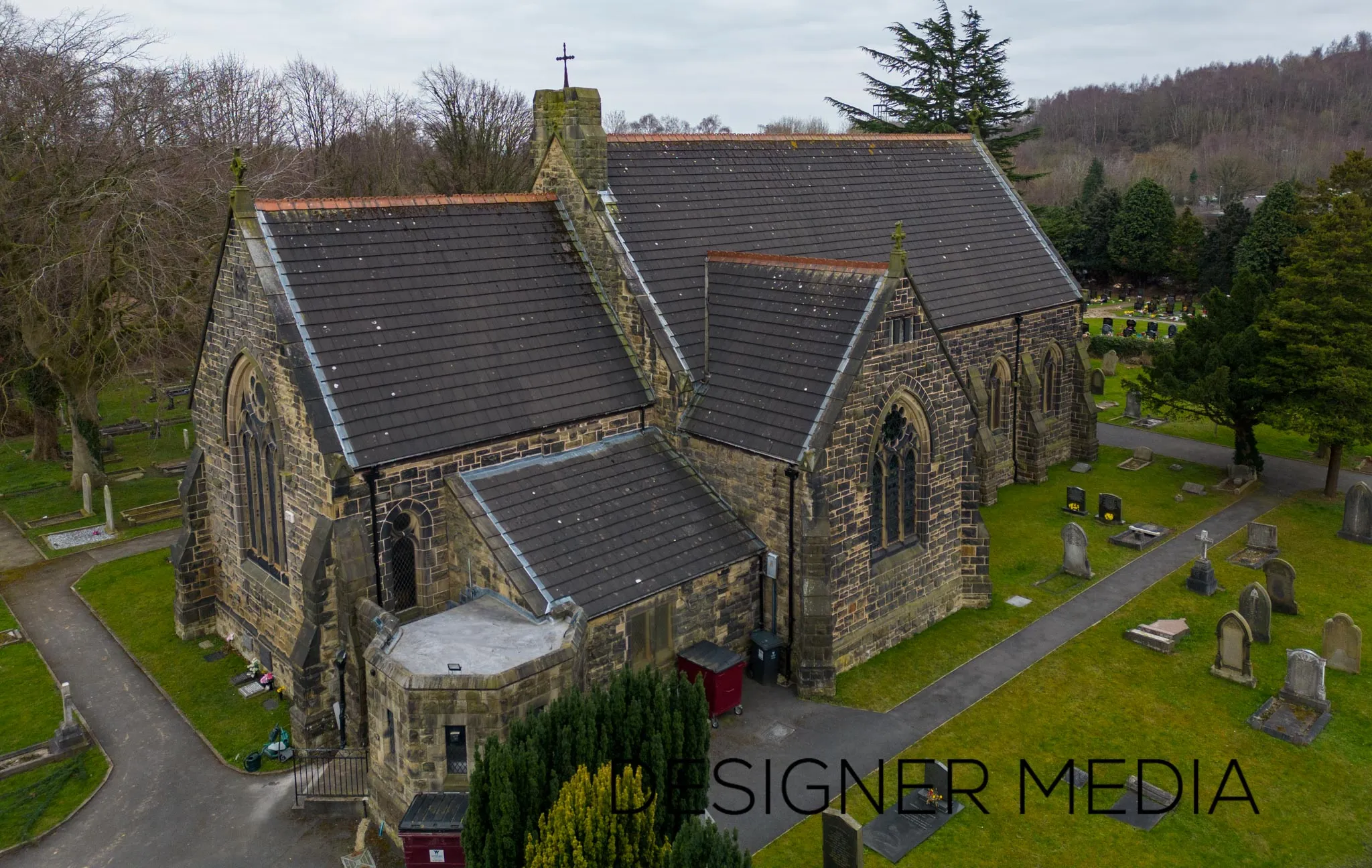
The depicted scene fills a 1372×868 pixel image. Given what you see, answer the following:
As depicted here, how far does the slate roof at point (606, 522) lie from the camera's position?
16.7 metres

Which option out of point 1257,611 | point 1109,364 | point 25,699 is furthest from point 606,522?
point 1109,364

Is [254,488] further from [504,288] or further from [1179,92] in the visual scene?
[1179,92]

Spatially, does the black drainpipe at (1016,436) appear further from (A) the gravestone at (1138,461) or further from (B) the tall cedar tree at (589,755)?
(B) the tall cedar tree at (589,755)

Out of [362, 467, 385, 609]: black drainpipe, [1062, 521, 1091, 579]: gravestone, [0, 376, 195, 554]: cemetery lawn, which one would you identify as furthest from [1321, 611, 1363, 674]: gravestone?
[0, 376, 195, 554]: cemetery lawn

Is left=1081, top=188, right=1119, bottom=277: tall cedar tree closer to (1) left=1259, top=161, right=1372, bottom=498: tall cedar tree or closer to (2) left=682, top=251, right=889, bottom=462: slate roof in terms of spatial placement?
(1) left=1259, top=161, right=1372, bottom=498: tall cedar tree

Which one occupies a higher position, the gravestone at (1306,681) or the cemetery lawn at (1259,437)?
the cemetery lawn at (1259,437)

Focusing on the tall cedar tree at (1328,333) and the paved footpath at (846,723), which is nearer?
the paved footpath at (846,723)

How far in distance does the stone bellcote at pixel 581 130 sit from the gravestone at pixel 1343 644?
1824cm

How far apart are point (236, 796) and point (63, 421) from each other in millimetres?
30759

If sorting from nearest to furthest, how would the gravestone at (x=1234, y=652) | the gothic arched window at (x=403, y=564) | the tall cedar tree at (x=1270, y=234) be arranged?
the gothic arched window at (x=403, y=564) → the gravestone at (x=1234, y=652) → the tall cedar tree at (x=1270, y=234)

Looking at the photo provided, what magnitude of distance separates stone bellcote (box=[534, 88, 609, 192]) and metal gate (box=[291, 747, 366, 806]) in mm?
12799

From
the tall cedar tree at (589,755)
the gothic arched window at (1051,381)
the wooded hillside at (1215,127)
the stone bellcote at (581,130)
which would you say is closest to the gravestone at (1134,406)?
the gothic arched window at (1051,381)

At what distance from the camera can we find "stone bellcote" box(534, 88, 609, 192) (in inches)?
843

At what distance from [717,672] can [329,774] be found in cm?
693
